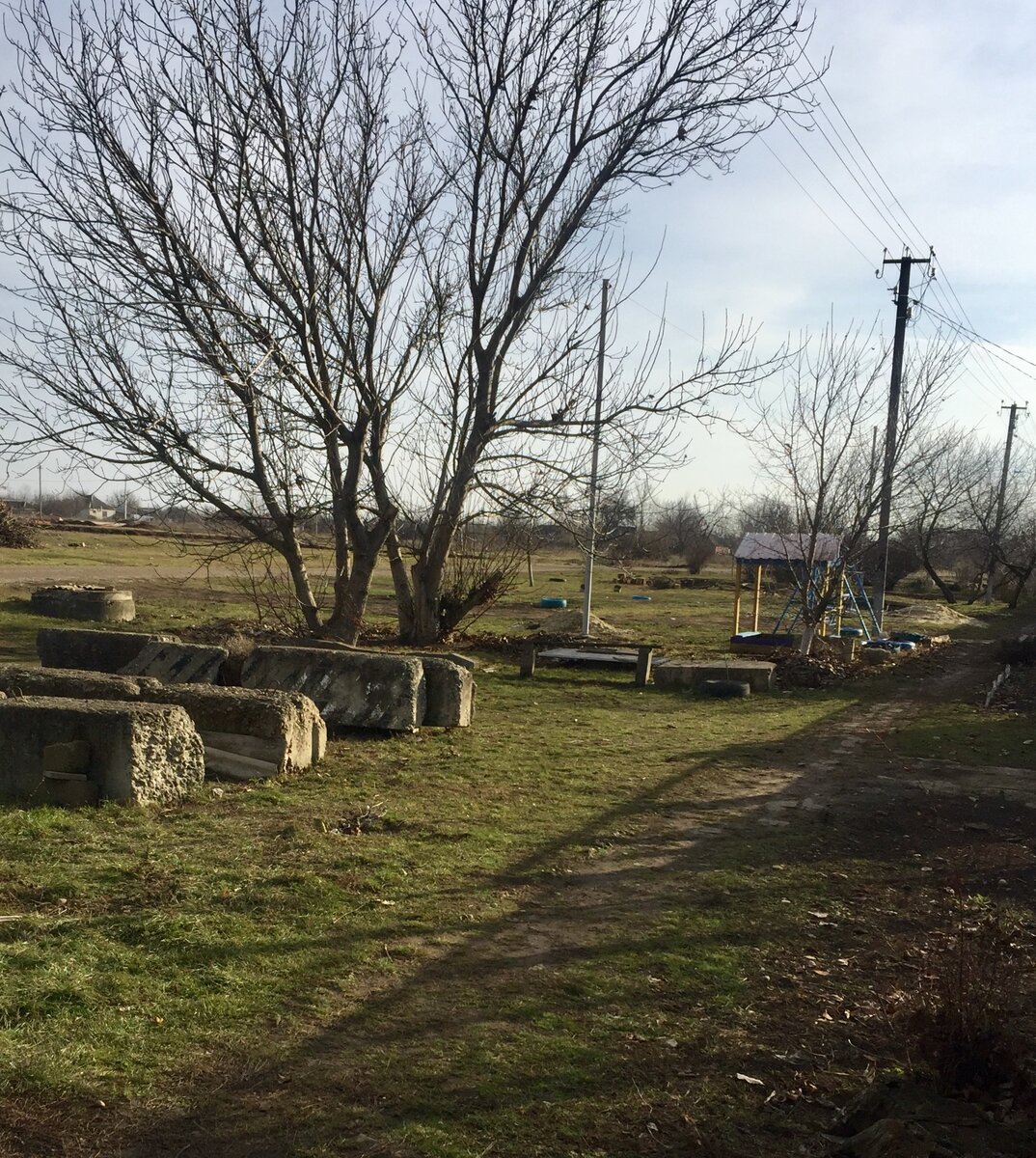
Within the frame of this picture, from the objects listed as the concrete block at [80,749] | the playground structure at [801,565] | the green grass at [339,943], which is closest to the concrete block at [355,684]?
the green grass at [339,943]

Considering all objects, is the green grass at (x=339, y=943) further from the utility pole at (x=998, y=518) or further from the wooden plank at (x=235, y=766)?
the utility pole at (x=998, y=518)

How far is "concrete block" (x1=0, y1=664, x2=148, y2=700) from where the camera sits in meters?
7.24

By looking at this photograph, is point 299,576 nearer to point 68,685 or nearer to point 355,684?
point 355,684

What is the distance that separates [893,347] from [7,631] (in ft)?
54.8

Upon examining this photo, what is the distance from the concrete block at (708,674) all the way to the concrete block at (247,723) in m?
7.54

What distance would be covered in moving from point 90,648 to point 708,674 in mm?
7624

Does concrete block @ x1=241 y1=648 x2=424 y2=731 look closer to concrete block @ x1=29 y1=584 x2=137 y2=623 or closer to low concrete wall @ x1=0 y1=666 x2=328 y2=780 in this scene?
low concrete wall @ x1=0 y1=666 x2=328 y2=780

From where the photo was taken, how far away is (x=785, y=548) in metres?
17.8

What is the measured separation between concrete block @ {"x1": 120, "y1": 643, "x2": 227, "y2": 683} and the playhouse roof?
34.5 feet

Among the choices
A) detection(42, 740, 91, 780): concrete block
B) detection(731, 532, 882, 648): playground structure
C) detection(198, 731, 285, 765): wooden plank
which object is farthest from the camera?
detection(731, 532, 882, 648): playground structure

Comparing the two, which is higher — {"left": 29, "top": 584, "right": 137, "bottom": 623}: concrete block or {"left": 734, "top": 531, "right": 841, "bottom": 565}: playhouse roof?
{"left": 734, "top": 531, "right": 841, "bottom": 565}: playhouse roof

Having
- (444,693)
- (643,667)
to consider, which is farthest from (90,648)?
(643,667)

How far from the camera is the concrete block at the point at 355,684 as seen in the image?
8891mm

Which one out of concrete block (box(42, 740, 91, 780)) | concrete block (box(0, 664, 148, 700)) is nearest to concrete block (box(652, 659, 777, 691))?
concrete block (box(0, 664, 148, 700))
